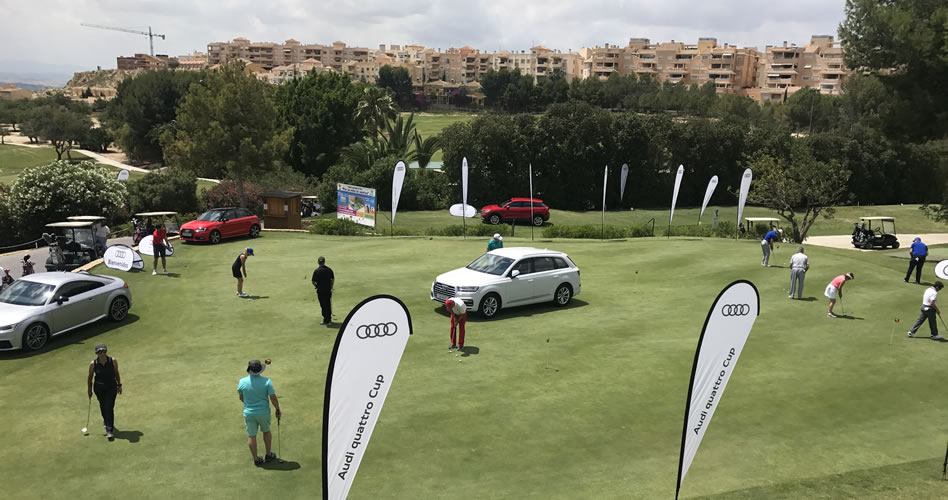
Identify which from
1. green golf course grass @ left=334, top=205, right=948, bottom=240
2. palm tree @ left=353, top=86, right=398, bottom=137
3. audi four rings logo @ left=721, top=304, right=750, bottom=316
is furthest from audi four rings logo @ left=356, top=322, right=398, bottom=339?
palm tree @ left=353, top=86, right=398, bottom=137

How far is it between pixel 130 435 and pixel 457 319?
637 centimetres

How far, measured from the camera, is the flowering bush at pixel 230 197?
43.1 metres

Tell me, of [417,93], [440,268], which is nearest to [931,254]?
[440,268]

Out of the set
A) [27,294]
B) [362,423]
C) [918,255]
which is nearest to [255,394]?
[362,423]

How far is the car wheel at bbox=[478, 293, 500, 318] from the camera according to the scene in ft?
55.8

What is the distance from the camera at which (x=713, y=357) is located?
8320 millimetres

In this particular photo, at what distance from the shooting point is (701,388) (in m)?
8.23

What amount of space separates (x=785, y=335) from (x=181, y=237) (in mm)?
22464

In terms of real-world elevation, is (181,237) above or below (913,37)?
below

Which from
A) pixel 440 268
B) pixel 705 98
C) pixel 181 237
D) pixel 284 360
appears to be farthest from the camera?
pixel 705 98

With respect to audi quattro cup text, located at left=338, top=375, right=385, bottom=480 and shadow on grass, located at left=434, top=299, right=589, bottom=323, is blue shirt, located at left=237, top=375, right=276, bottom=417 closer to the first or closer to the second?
audi quattro cup text, located at left=338, top=375, right=385, bottom=480

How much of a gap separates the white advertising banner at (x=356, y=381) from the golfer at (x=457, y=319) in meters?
6.31

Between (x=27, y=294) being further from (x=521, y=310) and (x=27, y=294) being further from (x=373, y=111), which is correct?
(x=373, y=111)

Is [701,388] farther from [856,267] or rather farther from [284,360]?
[856,267]
